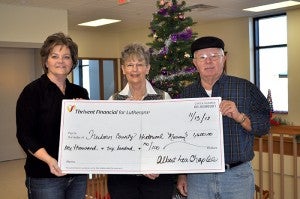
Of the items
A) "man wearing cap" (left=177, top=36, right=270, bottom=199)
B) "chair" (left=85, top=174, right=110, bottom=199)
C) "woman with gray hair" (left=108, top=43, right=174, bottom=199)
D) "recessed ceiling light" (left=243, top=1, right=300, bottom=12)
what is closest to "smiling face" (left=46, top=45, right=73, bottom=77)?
"woman with gray hair" (left=108, top=43, right=174, bottom=199)

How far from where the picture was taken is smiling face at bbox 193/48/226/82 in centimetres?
204

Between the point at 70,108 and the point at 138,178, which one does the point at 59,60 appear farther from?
the point at 138,178

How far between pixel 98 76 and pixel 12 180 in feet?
17.6

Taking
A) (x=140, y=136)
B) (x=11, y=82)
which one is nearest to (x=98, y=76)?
(x=11, y=82)

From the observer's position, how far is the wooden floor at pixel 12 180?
18.3 ft

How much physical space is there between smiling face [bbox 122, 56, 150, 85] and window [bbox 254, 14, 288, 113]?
23.4 ft

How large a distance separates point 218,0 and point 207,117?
535 centimetres

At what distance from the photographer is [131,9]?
7695 millimetres

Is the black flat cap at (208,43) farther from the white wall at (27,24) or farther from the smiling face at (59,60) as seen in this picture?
the white wall at (27,24)

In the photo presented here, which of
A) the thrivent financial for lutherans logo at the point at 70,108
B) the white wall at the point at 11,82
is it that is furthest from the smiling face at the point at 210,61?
the white wall at the point at 11,82

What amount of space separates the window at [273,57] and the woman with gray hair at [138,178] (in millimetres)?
7069

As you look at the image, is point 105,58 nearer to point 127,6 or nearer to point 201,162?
point 127,6

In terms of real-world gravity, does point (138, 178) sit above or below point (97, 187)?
above

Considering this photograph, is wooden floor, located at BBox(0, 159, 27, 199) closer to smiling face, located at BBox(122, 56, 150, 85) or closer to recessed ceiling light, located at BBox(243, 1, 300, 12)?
smiling face, located at BBox(122, 56, 150, 85)
